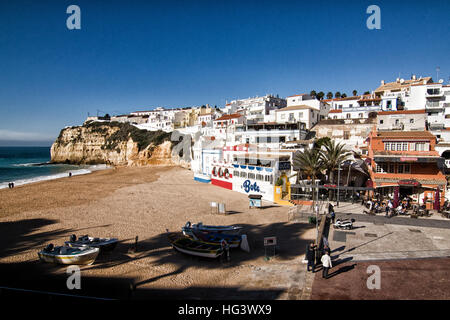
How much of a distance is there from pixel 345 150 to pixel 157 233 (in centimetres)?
2050

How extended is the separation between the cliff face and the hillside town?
14.4m

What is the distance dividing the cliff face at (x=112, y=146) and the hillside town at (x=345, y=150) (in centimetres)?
1444

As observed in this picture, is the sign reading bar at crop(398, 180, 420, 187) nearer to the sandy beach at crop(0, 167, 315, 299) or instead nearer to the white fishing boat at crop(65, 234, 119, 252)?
the sandy beach at crop(0, 167, 315, 299)

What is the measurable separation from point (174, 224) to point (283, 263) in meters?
10.2

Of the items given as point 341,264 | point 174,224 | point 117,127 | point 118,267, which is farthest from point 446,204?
point 117,127

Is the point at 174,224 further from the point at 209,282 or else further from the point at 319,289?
the point at 319,289

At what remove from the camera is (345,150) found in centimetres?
2603

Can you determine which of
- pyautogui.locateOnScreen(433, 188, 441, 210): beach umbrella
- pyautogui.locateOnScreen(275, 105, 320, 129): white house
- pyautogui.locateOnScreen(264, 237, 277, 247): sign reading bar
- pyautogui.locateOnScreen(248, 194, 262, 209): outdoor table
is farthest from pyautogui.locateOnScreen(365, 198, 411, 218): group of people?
pyautogui.locateOnScreen(275, 105, 320, 129): white house

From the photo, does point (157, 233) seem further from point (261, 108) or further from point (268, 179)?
Answer: point (261, 108)

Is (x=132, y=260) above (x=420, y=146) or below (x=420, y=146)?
below

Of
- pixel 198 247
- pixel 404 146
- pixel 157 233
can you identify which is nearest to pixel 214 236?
pixel 198 247

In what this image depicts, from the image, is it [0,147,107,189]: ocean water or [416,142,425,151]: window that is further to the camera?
[0,147,107,189]: ocean water

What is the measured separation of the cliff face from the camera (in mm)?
72000

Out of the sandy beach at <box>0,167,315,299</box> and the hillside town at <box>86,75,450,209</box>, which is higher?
the hillside town at <box>86,75,450,209</box>
